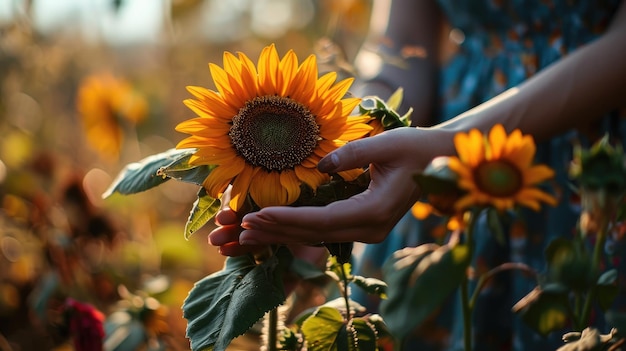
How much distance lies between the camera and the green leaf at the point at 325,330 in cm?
53

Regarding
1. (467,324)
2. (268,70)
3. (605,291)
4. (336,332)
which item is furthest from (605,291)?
(268,70)

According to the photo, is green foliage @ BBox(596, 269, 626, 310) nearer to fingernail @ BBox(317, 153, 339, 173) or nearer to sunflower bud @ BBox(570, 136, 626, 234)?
sunflower bud @ BBox(570, 136, 626, 234)

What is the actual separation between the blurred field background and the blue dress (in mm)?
180

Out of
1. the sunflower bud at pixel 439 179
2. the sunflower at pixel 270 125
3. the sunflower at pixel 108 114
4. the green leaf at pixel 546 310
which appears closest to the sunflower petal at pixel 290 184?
the sunflower at pixel 270 125

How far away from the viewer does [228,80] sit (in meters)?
0.52

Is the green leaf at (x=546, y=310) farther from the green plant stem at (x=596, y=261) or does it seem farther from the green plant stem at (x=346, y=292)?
the green plant stem at (x=346, y=292)

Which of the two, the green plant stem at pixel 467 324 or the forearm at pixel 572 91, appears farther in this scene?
the forearm at pixel 572 91

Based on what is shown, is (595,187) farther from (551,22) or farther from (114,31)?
(114,31)

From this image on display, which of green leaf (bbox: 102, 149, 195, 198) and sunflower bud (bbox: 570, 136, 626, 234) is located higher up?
green leaf (bbox: 102, 149, 195, 198)

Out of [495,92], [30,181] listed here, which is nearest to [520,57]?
[495,92]

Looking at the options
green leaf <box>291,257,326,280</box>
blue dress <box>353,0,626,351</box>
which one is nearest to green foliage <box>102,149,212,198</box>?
green leaf <box>291,257,326,280</box>

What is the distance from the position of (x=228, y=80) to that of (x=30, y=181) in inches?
42.2

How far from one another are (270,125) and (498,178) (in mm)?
178

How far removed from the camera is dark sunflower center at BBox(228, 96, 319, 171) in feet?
1.69
